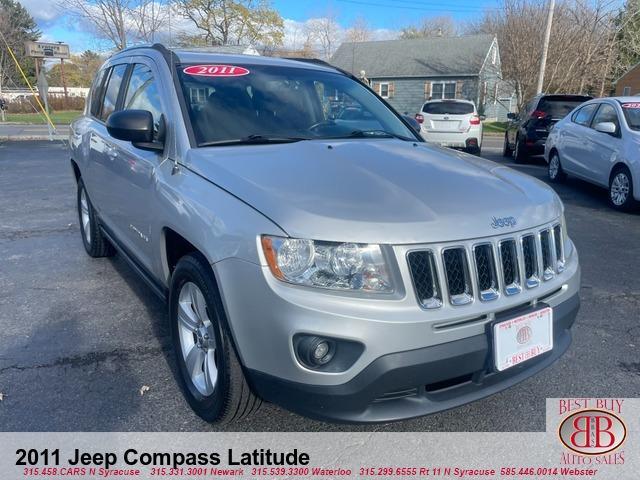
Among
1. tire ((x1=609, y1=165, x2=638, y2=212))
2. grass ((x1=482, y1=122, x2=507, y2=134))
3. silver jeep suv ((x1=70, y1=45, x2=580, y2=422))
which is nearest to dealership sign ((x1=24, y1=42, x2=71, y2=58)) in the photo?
silver jeep suv ((x1=70, y1=45, x2=580, y2=422))

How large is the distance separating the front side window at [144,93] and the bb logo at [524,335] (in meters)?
2.22

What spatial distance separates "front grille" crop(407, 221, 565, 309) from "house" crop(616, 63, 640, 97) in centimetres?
3627

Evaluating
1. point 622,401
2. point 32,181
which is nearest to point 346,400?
point 622,401

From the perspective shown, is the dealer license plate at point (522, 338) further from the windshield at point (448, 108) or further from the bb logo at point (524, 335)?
the windshield at point (448, 108)

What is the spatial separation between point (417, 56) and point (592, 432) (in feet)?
123

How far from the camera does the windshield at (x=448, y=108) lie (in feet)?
42.9

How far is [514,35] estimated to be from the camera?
29750 mm

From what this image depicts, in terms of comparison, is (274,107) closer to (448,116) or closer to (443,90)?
(448,116)

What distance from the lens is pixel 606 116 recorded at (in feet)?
26.1

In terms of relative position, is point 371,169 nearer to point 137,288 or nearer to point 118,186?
point 118,186

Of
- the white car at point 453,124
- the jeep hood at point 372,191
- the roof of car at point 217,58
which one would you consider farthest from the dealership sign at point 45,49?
the jeep hood at point 372,191

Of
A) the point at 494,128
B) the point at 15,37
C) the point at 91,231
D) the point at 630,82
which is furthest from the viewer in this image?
the point at 15,37

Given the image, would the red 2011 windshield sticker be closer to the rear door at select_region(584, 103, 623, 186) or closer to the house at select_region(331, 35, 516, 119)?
the rear door at select_region(584, 103, 623, 186)

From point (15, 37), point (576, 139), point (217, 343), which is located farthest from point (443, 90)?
point (15, 37)
